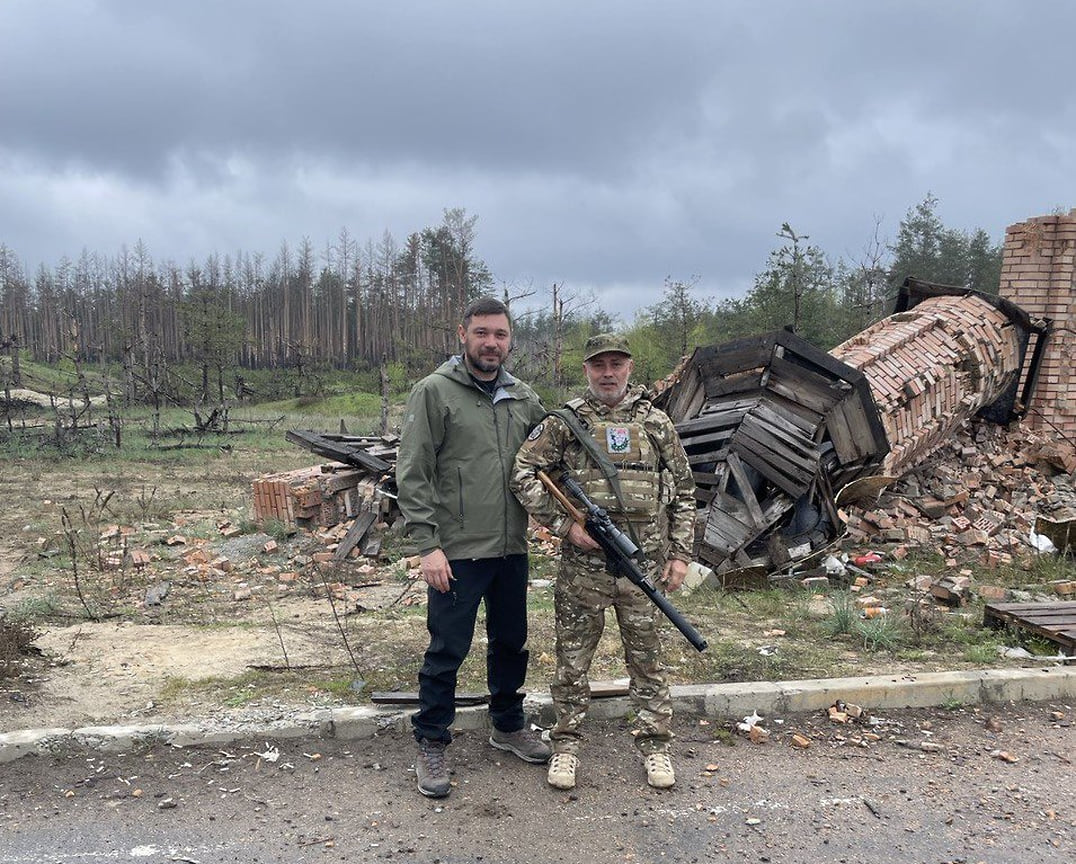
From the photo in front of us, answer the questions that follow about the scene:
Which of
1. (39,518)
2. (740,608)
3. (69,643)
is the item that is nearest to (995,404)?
(740,608)

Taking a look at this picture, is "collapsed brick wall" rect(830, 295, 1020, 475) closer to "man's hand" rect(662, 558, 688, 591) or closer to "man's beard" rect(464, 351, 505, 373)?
"man's hand" rect(662, 558, 688, 591)

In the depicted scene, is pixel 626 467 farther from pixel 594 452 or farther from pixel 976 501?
pixel 976 501

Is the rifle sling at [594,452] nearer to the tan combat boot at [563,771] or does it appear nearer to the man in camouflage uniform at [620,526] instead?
the man in camouflage uniform at [620,526]

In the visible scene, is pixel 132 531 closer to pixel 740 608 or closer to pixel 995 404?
pixel 740 608

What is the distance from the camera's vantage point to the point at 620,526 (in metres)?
3.49

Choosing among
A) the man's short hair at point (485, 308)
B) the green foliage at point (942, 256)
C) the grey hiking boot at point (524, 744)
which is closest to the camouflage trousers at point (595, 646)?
the grey hiking boot at point (524, 744)

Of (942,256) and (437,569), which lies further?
(942,256)

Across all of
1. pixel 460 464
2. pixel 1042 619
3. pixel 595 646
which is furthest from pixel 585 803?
pixel 1042 619

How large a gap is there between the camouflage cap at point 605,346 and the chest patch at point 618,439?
A: 1.11 ft

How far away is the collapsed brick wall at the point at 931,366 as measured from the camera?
8695mm

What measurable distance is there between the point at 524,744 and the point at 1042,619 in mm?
3814

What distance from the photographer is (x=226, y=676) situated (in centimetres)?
484

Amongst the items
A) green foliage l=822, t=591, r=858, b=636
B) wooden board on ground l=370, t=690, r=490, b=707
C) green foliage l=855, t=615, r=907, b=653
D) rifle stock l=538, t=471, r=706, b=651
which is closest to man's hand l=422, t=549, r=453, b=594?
rifle stock l=538, t=471, r=706, b=651

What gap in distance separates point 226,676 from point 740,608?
3.89m
